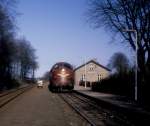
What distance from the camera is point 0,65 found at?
75375mm

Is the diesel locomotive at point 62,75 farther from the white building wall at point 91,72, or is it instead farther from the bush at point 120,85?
the white building wall at point 91,72

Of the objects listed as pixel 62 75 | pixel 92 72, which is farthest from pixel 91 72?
pixel 62 75

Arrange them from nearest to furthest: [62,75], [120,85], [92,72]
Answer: [120,85] < [62,75] < [92,72]

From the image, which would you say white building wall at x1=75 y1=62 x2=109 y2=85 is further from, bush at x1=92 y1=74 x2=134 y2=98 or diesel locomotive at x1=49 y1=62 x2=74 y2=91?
diesel locomotive at x1=49 y1=62 x2=74 y2=91

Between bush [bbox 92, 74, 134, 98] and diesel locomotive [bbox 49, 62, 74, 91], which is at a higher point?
diesel locomotive [bbox 49, 62, 74, 91]

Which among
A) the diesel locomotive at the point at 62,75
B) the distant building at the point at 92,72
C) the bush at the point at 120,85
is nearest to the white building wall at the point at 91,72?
the distant building at the point at 92,72

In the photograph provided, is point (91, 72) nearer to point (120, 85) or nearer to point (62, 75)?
point (62, 75)

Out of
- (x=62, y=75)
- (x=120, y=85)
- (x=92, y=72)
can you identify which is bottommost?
(x=120, y=85)

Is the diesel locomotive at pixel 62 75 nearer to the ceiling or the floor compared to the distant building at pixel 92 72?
nearer to the floor

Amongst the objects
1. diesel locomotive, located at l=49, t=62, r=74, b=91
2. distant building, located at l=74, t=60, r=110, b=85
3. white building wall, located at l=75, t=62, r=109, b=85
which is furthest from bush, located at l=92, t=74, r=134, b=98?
white building wall, located at l=75, t=62, r=109, b=85

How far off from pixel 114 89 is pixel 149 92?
1650 cm

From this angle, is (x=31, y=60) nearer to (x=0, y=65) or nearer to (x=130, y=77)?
(x=0, y=65)

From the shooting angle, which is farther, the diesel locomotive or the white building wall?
the white building wall

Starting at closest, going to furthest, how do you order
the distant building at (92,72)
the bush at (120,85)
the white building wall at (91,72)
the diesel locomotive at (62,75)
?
the bush at (120,85) → the diesel locomotive at (62,75) → the distant building at (92,72) → the white building wall at (91,72)
